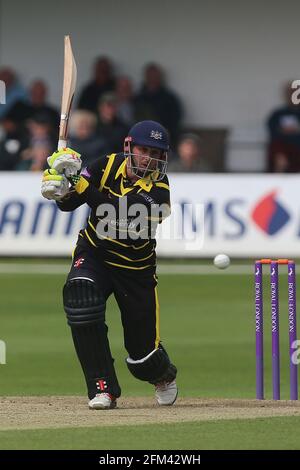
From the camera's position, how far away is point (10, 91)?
20.2 metres

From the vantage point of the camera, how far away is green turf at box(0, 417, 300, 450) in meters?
6.16

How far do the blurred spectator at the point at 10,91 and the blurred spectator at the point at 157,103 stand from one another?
184 cm

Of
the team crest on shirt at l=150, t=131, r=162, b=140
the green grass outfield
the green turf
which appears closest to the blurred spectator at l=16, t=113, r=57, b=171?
the green grass outfield

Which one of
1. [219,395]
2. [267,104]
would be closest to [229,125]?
[267,104]

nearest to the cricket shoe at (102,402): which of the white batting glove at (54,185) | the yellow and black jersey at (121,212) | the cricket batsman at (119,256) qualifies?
the cricket batsman at (119,256)

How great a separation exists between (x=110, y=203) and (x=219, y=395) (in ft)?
6.14

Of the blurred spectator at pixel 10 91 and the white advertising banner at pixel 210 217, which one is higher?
the blurred spectator at pixel 10 91

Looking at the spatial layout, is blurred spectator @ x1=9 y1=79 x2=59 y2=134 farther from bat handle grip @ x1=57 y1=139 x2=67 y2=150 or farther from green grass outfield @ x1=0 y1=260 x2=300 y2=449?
bat handle grip @ x1=57 y1=139 x2=67 y2=150

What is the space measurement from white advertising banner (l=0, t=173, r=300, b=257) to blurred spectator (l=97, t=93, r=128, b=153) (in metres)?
1.51

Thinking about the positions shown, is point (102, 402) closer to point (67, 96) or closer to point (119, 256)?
point (119, 256)

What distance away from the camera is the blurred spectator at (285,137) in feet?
60.1

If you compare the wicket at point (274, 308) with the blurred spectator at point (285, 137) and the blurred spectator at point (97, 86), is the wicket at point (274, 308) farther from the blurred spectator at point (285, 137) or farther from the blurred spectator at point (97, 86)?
the blurred spectator at point (97, 86)

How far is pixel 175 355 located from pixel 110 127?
7351mm

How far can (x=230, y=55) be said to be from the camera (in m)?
20.9
